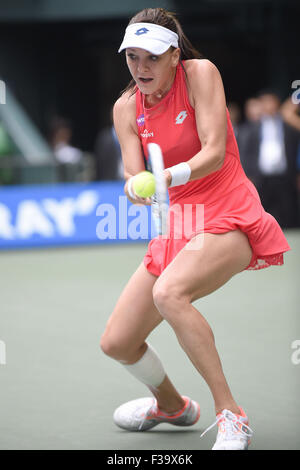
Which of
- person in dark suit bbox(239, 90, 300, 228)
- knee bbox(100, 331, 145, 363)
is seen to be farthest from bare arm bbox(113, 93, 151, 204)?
person in dark suit bbox(239, 90, 300, 228)

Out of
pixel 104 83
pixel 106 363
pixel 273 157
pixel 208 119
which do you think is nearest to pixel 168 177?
pixel 208 119

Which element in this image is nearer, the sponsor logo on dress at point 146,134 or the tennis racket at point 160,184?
the tennis racket at point 160,184

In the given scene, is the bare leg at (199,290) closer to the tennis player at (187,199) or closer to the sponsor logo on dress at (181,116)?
the tennis player at (187,199)

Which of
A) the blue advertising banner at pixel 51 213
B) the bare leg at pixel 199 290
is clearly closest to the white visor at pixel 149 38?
the bare leg at pixel 199 290

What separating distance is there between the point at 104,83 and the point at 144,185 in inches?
726

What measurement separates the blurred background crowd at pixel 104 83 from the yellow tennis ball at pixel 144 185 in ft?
15.5

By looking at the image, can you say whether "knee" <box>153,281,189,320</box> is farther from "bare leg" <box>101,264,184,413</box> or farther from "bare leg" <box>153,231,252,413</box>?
"bare leg" <box>101,264,184,413</box>

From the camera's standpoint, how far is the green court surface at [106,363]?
3.86 metres

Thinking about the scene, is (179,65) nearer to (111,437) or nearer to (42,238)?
(111,437)

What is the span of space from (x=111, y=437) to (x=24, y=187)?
7.13 metres

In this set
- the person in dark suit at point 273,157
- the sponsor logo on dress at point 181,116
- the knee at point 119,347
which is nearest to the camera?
the sponsor logo on dress at point 181,116

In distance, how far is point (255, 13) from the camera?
16766 mm

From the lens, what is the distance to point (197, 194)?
11.8ft

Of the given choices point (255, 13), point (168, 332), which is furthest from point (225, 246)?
point (255, 13)
